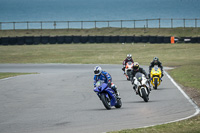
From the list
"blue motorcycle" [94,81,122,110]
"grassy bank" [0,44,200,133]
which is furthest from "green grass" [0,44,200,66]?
"blue motorcycle" [94,81,122,110]

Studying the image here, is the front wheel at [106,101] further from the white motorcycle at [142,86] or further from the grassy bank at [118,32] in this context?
the grassy bank at [118,32]

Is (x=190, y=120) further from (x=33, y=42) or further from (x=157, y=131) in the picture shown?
(x=33, y=42)

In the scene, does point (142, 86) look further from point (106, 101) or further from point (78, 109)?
point (78, 109)

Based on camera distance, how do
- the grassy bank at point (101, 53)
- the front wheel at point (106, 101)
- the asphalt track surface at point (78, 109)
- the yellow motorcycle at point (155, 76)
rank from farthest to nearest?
the grassy bank at point (101, 53), the yellow motorcycle at point (155, 76), the front wheel at point (106, 101), the asphalt track surface at point (78, 109)

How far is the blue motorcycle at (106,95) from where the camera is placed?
14.3 metres

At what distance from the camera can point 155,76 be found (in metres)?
20.6

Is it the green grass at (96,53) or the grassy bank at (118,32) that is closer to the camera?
the green grass at (96,53)

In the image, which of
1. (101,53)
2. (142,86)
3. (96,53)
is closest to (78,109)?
(142,86)

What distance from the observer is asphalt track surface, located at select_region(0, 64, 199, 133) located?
1145 centimetres


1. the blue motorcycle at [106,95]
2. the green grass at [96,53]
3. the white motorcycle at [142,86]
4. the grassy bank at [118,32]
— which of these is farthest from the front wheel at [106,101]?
the grassy bank at [118,32]

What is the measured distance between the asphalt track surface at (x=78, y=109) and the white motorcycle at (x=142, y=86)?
0.25 meters

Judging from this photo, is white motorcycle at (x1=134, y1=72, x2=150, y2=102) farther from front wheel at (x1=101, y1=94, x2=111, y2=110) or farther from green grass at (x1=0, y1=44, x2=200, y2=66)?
green grass at (x1=0, y1=44, x2=200, y2=66)

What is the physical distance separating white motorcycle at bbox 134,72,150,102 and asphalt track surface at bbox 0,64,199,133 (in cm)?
25

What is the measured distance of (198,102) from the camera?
15.8 meters
